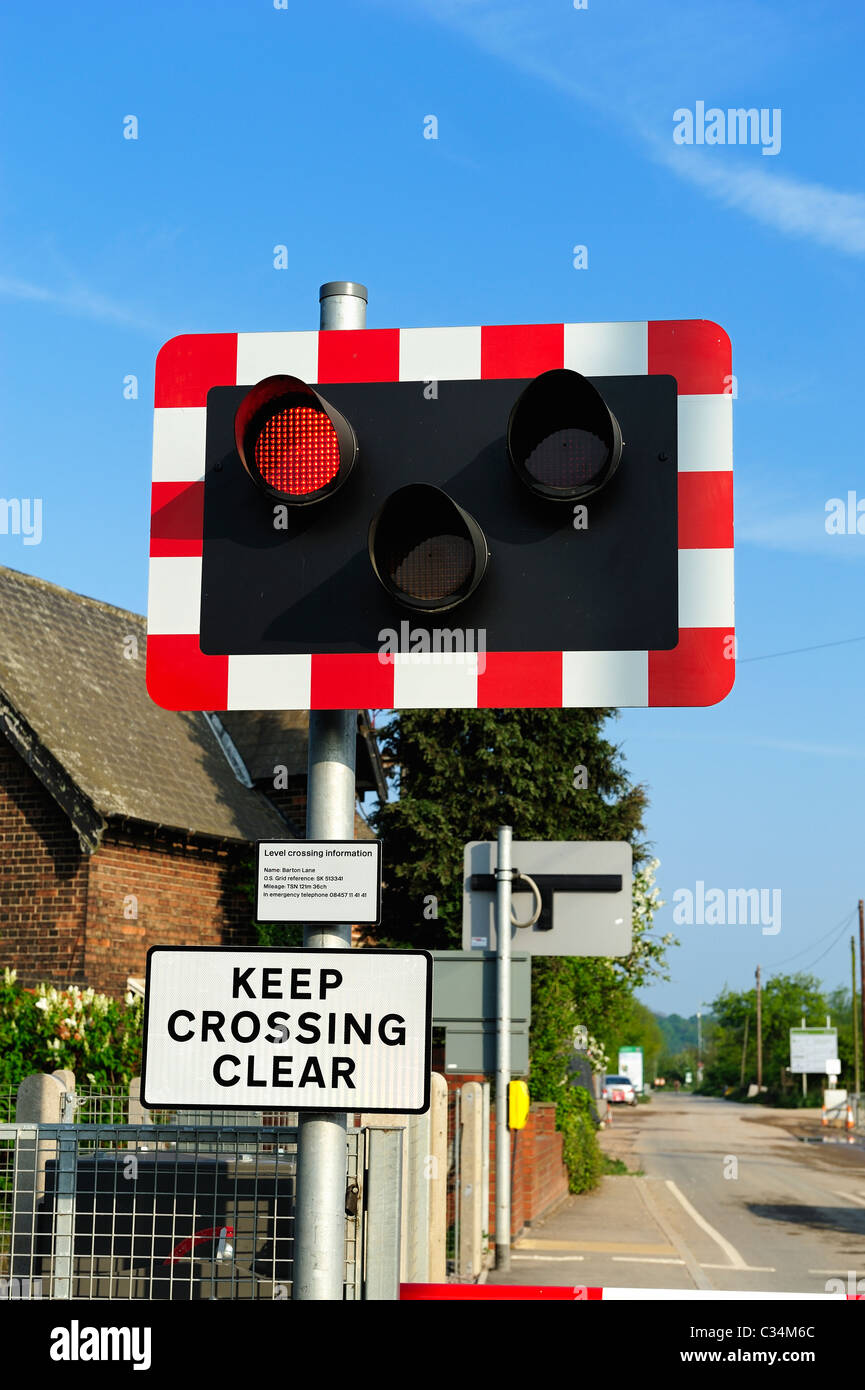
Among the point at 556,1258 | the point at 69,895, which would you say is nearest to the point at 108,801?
the point at 69,895

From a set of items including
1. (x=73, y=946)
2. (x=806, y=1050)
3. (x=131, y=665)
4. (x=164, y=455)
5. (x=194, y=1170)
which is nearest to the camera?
(x=164, y=455)

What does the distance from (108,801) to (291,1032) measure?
17699 mm

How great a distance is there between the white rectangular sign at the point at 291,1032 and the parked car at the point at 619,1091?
86.0 m

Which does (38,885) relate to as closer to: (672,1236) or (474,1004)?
(672,1236)

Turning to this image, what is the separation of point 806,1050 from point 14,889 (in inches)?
2502

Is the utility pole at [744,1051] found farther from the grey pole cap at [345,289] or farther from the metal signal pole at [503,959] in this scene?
the grey pole cap at [345,289]

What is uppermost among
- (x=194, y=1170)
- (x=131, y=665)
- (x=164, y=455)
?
(x=131, y=665)

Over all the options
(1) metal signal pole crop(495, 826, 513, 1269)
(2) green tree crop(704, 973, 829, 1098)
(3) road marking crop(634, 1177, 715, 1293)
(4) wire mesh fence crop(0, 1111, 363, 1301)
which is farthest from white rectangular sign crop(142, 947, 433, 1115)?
(2) green tree crop(704, 973, 829, 1098)

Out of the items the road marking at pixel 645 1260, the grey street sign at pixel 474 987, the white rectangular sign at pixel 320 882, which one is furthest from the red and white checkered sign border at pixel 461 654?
the road marking at pixel 645 1260

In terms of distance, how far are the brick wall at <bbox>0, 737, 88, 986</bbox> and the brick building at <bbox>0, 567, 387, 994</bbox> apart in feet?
0.06
